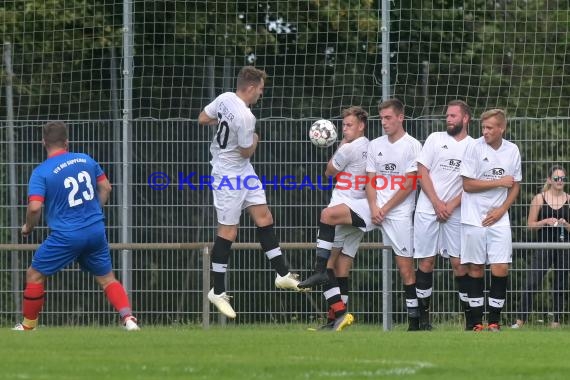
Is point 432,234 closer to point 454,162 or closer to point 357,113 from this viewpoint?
point 454,162

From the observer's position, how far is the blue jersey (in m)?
13.2

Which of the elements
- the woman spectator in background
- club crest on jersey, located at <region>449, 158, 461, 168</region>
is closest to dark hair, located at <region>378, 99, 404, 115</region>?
club crest on jersey, located at <region>449, 158, 461, 168</region>

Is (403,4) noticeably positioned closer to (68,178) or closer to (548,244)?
(548,244)

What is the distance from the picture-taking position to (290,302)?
16.6 meters

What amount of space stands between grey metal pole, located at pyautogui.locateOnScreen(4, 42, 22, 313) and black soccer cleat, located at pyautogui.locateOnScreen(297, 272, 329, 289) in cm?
431

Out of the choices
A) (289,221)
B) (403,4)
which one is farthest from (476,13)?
(289,221)

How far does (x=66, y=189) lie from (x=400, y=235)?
3525 millimetres

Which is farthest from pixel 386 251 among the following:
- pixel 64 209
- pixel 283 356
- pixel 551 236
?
pixel 283 356

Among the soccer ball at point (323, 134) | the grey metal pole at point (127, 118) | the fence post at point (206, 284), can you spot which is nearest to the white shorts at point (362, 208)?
the soccer ball at point (323, 134)

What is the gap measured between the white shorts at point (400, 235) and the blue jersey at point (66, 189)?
10.3ft

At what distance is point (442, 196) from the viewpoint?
14.6m

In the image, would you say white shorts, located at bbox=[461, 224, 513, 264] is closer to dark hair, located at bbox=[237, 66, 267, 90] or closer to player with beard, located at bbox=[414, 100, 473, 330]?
player with beard, located at bbox=[414, 100, 473, 330]

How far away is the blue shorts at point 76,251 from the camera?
13289mm

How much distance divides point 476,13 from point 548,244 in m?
3.61
